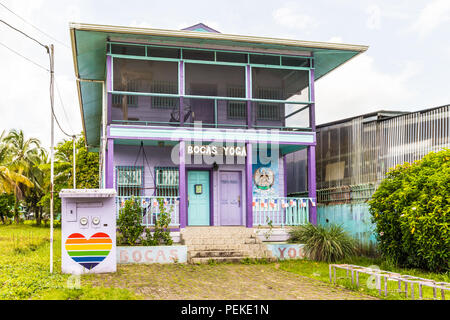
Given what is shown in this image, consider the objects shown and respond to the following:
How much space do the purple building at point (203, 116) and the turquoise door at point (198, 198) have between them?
0.03 meters

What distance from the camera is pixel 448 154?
11211 mm

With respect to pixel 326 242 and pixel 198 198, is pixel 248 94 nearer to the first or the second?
pixel 198 198

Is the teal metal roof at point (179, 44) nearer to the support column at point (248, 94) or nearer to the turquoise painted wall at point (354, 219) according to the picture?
the support column at point (248, 94)

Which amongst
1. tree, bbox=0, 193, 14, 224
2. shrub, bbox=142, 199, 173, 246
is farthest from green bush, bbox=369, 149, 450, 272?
tree, bbox=0, 193, 14, 224

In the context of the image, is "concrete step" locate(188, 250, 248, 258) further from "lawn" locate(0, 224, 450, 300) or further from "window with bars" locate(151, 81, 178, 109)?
"window with bars" locate(151, 81, 178, 109)

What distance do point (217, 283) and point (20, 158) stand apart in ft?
100

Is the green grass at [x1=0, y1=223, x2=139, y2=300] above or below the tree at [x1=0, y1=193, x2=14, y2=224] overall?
below

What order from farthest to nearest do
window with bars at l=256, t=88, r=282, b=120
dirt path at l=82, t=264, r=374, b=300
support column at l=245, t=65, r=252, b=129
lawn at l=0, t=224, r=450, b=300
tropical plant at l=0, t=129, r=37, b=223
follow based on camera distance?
tropical plant at l=0, t=129, r=37, b=223
window with bars at l=256, t=88, r=282, b=120
support column at l=245, t=65, r=252, b=129
dirt path at l=82, t=264, r=374, b=300
lawn at l=0, t=224, r=450, b=300

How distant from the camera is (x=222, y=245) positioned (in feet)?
45.1

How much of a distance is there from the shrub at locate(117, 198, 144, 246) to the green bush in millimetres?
6211

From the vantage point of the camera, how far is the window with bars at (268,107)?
696 inches

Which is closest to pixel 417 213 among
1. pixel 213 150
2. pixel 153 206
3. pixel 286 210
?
pixel 286 210

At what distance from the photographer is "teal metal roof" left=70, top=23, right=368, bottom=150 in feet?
45.9
